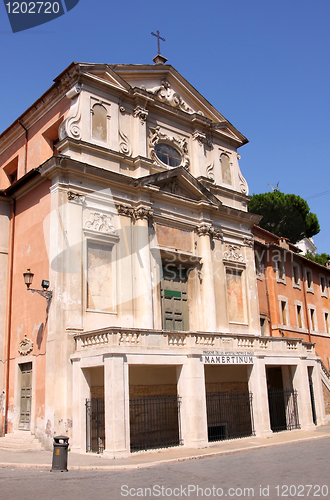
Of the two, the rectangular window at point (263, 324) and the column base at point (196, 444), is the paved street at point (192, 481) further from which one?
the rectangular window at point (263, 324)

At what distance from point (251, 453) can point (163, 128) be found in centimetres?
1435

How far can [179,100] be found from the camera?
2294cm

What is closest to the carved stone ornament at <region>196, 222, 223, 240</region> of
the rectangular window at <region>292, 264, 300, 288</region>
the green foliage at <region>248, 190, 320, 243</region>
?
the rectangular window at <region>292, 264, 300, 288</region>

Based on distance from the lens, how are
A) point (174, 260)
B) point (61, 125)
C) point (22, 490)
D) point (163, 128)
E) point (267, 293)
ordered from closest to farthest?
1. point (22, 490)
2. point (61, 125)
3. point (174, 260)
4. point (163, 128)
5. point (267, 293)

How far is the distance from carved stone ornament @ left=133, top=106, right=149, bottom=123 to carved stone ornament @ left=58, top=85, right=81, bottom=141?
2.73 m

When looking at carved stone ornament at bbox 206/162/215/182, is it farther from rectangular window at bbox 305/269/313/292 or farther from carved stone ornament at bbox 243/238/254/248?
rectangular window at bbox 305/269/313/292

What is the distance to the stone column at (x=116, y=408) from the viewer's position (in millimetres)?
12523

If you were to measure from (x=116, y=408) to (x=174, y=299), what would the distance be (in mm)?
7709

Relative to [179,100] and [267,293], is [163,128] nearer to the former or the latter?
[179,100]

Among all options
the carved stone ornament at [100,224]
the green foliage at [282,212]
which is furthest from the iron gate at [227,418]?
the green foliage at [282,212]

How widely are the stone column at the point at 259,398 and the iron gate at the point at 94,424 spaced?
17.2 feet

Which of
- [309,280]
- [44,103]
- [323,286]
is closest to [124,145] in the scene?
[44,103]

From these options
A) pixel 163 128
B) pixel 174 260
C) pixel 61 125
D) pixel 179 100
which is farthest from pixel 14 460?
pixel 179 100

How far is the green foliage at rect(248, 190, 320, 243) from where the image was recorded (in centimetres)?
4119
